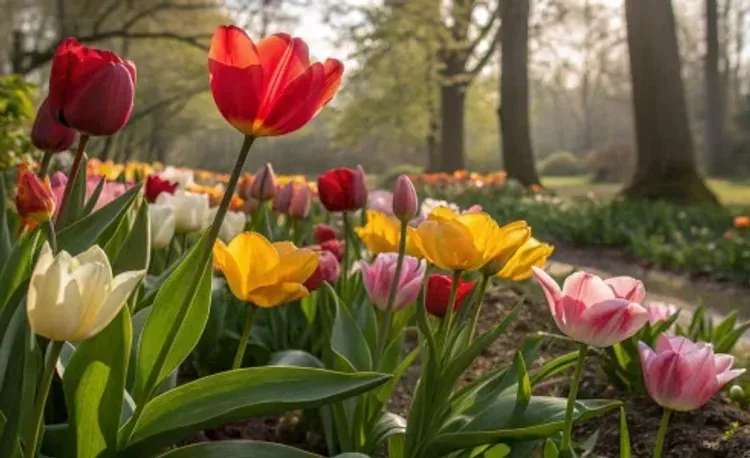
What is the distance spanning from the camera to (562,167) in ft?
127

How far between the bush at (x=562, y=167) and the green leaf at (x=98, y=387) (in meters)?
38.2

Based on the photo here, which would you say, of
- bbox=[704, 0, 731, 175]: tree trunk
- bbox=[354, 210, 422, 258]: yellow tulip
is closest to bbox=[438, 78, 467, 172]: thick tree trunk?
bbox=[704, 0, 731, 175]: tree trunk

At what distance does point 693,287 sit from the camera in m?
6.75

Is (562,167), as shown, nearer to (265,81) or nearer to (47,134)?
(47,134)

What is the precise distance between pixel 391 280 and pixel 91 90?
70 cm

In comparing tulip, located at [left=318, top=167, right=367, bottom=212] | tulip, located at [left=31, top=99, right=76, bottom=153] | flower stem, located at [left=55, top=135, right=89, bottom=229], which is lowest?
tulip, located at [left=318, top=167, right=367, bottom=212]

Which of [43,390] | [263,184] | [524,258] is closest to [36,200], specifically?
[43,390]

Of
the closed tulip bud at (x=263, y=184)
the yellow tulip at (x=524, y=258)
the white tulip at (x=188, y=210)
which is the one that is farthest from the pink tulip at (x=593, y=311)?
the closed tulip bud at (x=263, y=184)

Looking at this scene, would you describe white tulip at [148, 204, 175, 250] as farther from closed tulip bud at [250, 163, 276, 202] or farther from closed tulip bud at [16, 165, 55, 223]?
closed tulip bud at [16, 165, 55, 223]

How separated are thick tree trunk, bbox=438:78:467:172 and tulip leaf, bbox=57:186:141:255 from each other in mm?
18694

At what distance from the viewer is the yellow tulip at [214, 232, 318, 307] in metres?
1.38

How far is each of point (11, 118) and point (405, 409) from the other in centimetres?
375

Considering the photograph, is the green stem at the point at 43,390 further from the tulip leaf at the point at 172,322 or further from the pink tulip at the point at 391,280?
the pink tulip at the point at 391,280

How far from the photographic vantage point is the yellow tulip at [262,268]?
4.53 feet
